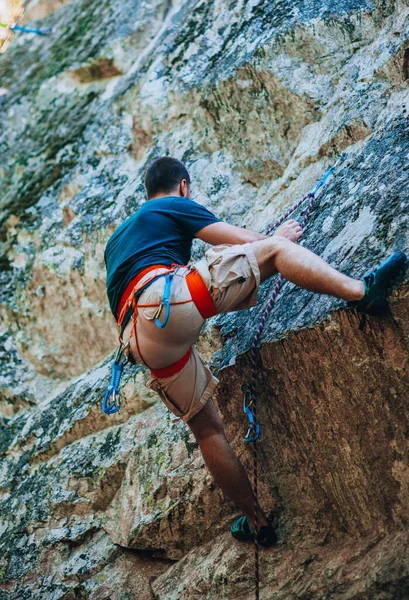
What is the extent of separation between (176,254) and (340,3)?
11.2 feet

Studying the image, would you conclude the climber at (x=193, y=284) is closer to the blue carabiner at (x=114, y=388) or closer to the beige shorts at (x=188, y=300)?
the beige shorts at (x=188, y=300)

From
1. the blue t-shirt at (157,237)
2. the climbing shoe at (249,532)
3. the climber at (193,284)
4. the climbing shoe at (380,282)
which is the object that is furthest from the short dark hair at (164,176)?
the climbing shoe at (249,532)

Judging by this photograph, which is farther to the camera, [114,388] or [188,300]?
[114,388]

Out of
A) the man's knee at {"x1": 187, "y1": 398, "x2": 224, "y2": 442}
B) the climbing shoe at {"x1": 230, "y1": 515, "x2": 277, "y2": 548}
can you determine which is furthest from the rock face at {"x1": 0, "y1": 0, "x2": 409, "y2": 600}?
the man's knee at {"x1": 187, "y1": 398, "x2": 224, "y2": 442}

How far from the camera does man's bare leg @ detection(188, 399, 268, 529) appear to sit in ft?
14.6

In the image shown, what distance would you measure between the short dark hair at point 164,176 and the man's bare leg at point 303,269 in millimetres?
980

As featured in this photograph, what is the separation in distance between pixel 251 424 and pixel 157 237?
4.46ft

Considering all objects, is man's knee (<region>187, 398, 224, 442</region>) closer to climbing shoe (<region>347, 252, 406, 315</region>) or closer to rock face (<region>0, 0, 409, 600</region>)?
rock face (<region>0, 0, 409, 600</region>)

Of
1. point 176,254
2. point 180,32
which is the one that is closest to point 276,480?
point 176,254

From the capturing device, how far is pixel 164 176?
4.80 metres

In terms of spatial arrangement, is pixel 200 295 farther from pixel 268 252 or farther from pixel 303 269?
pixel 303 269

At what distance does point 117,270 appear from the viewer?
442 centimetres

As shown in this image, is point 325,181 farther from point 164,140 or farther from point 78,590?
point 78,590

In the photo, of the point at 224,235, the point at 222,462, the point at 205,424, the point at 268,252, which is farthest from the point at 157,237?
the point at 222,462
